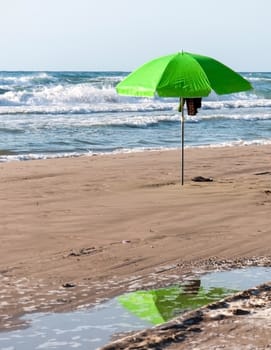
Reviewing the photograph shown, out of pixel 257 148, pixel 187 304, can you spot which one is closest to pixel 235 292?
pixel 187 304

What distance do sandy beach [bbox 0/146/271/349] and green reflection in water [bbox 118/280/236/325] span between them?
190 mm

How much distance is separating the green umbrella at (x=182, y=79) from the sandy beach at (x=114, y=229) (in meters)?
1.18

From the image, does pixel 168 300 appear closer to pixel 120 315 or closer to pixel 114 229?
pixel 120 315

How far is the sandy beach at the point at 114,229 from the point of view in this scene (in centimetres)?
570


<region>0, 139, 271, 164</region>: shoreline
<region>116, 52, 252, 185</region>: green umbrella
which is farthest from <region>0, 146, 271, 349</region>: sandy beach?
<region>0, 139, 271, 164</region>: shoreline

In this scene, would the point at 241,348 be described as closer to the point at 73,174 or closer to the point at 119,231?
the point at 119,231

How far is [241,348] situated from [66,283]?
71.5 inches

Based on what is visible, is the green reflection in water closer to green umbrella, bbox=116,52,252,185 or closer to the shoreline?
green umbrella, bbox=116,52,252,185

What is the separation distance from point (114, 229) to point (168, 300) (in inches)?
88.6

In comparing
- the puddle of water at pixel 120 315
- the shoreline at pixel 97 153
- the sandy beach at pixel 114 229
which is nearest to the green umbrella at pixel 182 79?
the sandy beach at pixel 114 229

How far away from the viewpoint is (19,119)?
79.2ft

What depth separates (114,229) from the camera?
24.5ft

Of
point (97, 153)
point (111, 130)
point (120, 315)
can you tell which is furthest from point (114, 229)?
point (111, 130)

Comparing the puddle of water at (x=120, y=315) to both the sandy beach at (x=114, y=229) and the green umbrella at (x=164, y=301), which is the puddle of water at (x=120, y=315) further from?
the sandy beach at (x=114, y=229)
